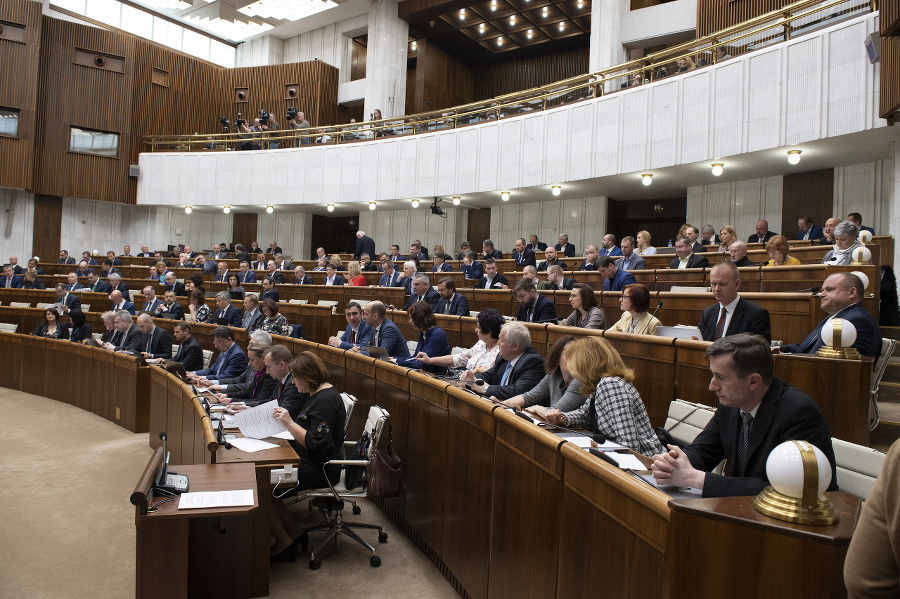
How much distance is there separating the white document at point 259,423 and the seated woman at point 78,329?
5970mm

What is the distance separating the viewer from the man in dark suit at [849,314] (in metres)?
3.17

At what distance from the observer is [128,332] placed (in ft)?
24.7

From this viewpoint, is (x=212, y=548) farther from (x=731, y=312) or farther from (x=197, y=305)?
(x=197, y=305)

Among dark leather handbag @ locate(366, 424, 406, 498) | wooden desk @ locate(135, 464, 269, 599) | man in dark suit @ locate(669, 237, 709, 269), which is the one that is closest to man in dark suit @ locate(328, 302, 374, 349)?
dark leather handbag @ locate(366, 424, 406, 498)

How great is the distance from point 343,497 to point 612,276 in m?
3.82

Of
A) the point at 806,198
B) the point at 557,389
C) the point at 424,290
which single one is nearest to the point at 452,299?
the point at 424,290

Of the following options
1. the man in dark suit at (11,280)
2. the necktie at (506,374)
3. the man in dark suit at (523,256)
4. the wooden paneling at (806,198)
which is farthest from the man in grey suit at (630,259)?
the man in dark suit at (11,280)

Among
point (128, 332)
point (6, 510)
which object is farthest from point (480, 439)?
point (128, 332)

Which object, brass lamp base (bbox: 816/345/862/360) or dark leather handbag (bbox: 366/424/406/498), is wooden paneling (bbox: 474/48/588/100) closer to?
brass lamp base (bbox: 816/345/862/360)

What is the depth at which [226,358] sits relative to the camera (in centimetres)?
585

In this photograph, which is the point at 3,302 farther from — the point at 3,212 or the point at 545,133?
the point at 545,133

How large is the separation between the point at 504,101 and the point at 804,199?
594 centimetres

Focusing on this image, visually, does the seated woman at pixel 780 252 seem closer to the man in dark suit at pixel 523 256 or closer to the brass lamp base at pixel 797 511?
the man in dark suit at pixel 523 256

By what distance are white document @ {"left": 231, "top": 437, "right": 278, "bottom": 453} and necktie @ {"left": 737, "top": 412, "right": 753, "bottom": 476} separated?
7.84 ft
